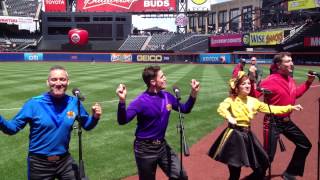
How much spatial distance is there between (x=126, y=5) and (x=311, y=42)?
41.4m

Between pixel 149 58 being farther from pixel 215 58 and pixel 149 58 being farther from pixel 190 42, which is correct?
pixel 190 42

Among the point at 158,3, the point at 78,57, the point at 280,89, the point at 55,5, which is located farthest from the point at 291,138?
the point at 55,5

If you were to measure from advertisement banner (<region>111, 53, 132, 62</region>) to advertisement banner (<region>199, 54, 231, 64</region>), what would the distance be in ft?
37.4

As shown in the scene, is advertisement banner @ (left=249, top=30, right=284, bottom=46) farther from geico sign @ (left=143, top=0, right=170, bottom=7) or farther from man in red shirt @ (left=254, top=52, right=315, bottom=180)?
man in red shirt @ (left=254, top=52, right=315, bottom=180)

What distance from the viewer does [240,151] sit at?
19.5 ft

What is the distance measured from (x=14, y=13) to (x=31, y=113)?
92249mm

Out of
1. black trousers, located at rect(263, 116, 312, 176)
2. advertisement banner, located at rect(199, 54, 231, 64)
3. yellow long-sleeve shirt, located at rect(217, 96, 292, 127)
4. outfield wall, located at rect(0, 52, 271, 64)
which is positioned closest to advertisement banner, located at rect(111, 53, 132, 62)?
outfield wall, located at rect(0, 52, 271, 64)

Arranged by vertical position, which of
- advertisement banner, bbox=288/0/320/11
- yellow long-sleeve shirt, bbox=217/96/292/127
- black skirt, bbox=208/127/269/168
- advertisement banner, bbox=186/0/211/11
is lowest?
black skirt, bbox=208/127/269/168

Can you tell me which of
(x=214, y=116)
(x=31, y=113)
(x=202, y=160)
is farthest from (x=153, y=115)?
(x=214, y=116)

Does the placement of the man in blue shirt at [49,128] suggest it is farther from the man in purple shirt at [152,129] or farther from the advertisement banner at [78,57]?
the advertisement banner at [78,57]

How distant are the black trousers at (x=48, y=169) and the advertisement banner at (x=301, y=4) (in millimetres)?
49281

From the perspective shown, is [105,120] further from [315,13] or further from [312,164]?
[315,13]

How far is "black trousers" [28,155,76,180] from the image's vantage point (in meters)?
4.87

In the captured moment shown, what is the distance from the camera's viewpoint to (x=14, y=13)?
298 ft
